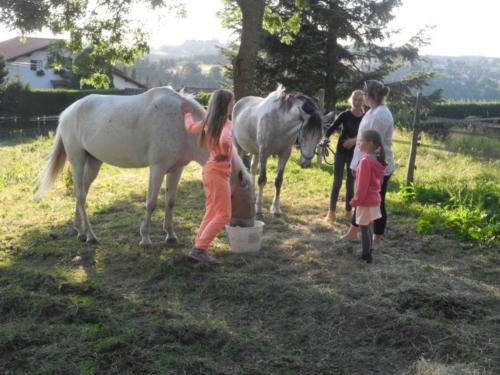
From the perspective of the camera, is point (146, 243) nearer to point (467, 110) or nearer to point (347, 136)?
point (347, 136)

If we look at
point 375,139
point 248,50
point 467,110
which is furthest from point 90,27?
point 467,110

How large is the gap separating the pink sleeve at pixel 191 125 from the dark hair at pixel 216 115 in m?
0.17

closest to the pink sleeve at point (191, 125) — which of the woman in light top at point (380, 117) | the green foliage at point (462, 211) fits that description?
the woman in light top at point (380, 117)

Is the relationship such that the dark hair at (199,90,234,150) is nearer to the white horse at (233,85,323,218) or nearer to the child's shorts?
the child's shorts

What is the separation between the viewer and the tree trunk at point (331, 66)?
1877 cm

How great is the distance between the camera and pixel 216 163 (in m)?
4.98

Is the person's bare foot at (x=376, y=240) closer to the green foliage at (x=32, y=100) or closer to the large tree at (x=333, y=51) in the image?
the large tree at (x=333, y=51)

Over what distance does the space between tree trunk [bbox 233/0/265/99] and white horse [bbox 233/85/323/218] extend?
103 inches

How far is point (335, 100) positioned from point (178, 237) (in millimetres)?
14265

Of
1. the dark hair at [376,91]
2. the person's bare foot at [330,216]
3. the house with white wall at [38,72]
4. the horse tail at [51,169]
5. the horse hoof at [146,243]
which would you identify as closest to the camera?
the dark hair at [376,91]

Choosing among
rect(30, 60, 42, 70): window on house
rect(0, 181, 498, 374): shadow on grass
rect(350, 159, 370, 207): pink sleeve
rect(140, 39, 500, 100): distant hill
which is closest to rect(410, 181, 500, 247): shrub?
rect(0, 181, 498, 374): shadow on grass

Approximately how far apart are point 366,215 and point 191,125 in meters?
2.04

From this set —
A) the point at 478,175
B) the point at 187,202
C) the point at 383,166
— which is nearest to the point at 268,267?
the point at 383,166

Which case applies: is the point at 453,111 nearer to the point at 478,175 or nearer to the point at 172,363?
the point at 478,175
